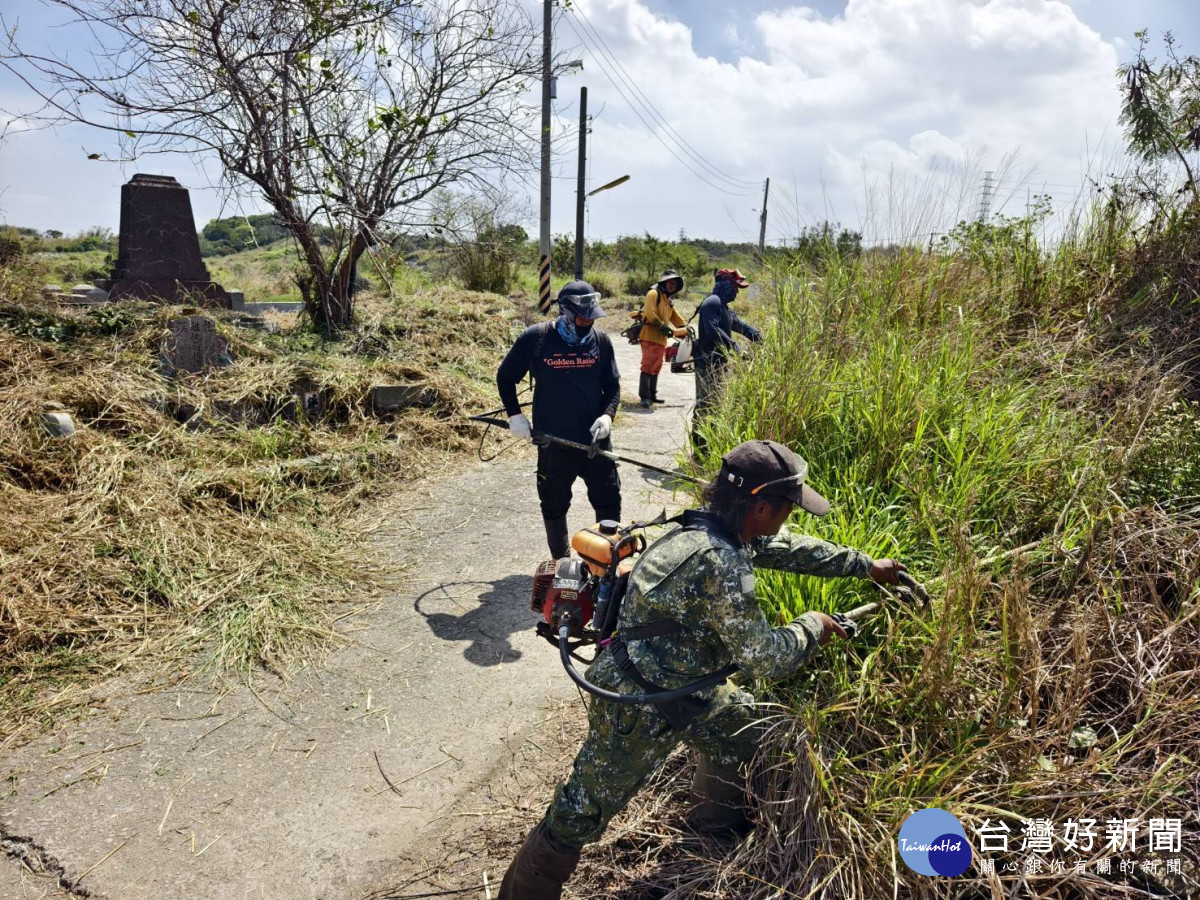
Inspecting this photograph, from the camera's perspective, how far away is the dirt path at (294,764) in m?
2.63

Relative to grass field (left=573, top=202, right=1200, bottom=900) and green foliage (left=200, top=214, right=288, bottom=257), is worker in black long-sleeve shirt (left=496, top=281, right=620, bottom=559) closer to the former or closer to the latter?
grass field (left=573, top=202, right=1200, bottom=900)

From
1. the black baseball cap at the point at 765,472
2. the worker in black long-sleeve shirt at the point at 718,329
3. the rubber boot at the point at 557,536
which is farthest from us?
the worker in black long-sleeve shirt at the point at 718,329

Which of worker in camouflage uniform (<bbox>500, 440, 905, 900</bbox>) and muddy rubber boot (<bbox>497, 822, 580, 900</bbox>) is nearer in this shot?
worker in camouflage uniform (<bbox>500, 440, 905, 900</bbox>)

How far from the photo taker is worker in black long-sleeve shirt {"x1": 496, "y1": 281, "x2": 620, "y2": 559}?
4457mm

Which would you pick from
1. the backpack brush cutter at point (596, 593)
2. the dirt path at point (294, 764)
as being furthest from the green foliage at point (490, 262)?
the backpack brush cutter at point (596, 593)

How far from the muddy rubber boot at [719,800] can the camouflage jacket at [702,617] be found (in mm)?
483

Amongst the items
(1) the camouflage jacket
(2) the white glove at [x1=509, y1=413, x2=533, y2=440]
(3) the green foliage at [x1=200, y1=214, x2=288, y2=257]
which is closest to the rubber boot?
(2) the white glove at [x1=509, y1=413, x2=533, y2=440]

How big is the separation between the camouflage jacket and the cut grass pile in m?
2.55

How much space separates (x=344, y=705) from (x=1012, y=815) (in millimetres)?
2904

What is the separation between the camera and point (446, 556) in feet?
17.0

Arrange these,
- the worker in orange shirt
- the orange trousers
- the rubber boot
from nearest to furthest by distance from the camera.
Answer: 1. the rubber boot
2. the worker in orange shirt
3. the orange trousers

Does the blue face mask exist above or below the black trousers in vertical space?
above

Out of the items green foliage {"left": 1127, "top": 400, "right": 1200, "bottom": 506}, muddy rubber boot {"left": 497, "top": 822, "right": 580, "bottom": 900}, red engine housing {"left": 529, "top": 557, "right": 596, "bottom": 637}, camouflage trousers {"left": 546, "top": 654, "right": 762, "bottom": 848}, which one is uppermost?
green foliage {"left": 1127, "top": 400, "right": 1200, "bottom": 506}

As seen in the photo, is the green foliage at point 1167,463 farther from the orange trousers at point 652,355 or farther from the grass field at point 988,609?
the orange trousers at point 652,355
